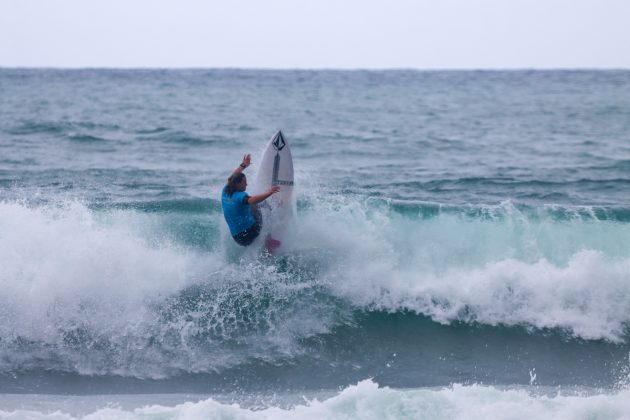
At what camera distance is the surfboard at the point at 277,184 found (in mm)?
9250

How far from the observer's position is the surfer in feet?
27.0

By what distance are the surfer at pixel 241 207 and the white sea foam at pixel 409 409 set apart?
2811mm

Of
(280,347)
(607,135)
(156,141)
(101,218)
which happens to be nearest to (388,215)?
(280,347)

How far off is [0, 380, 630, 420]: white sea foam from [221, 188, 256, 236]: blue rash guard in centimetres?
292

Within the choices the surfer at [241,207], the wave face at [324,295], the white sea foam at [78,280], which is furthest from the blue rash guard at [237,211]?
the white sea foam at [78,280]

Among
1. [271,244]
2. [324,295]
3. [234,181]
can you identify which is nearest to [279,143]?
[271,244]

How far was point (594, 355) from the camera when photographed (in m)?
7.73

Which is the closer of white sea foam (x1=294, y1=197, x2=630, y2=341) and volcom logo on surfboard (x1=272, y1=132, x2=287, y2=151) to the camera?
white sea foam (x1=294, y1=197, x2=630, y2=341)

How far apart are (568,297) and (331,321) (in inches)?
119

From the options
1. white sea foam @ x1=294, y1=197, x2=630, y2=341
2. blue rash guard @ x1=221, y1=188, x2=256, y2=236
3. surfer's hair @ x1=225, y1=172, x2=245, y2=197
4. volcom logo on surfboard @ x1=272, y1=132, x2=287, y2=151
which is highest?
volcom logo on surfboard @ x1=272, y1=132, x2=287, y2=151

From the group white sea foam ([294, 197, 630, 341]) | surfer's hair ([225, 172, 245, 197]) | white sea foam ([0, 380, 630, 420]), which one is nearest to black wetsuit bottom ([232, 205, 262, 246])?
surfer's hair ([225, 172, 245, 197])

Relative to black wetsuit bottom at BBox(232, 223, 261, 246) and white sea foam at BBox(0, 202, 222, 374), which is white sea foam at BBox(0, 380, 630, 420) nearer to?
white sea foam at BBox(0, 202, 222, 374)

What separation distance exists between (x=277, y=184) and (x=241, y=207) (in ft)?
3.84

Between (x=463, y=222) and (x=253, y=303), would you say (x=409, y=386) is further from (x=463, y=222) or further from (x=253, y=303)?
(x=463, y=222)
